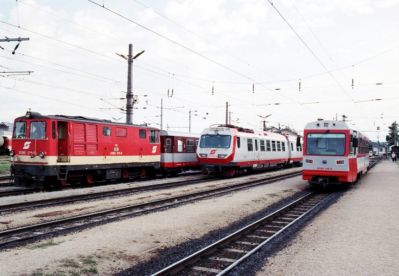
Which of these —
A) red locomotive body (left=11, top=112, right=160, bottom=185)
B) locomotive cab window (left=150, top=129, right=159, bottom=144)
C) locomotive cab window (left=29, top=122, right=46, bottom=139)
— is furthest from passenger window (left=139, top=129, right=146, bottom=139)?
locomotive cab window (left=29, top=122, right=46, bottom=139)

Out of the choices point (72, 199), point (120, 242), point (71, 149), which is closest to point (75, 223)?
point (120, 242)

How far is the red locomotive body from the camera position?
52.2 feet

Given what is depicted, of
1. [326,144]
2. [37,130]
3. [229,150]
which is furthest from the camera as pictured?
[229,150]

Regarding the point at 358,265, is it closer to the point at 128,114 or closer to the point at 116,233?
the point at 116,233

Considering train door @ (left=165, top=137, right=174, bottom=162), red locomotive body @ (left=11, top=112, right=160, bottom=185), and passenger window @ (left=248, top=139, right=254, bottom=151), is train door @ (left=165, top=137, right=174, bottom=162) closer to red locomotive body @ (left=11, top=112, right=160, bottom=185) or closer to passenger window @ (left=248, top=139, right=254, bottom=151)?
red locomotive body @ (left=11, top=112, right=160, bottom=185)

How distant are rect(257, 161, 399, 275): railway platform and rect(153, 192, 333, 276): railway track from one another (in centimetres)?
56

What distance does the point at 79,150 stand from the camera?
17266mm

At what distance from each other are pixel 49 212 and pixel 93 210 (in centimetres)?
125

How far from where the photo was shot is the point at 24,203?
12195 mm

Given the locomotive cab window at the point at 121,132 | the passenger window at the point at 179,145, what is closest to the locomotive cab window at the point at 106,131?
the locomotive cab window at the point at 121,132

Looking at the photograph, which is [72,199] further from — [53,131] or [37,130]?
[37,130]

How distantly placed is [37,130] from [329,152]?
41.8ft

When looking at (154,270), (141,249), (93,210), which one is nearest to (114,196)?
(93,210)

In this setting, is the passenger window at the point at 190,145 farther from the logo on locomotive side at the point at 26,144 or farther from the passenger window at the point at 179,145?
the logo on locomotive side at the point at 26,144
